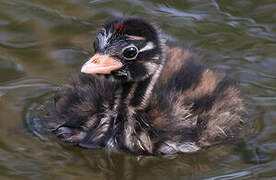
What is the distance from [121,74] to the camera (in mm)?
6879

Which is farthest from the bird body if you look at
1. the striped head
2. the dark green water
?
the dark green water

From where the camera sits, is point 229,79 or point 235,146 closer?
point 235,146

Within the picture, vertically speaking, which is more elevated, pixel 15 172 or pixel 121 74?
pixel 121 74

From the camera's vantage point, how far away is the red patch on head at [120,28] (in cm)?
677

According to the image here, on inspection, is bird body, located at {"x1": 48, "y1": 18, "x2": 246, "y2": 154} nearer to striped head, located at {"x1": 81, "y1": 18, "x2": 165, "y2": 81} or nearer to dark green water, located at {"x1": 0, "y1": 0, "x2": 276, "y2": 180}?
striped head, located at {"x1": 81, "y1": 18, "x2": 165, "y2": 81}

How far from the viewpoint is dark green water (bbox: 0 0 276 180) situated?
6.91 meters

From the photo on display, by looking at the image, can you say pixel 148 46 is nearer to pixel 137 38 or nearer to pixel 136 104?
pixel 137 38

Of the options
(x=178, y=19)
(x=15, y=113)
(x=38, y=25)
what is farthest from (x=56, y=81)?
(x=178, y=19)

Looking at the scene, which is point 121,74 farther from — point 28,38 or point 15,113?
point 28,38

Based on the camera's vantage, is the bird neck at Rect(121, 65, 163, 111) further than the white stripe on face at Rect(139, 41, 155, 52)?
Yes

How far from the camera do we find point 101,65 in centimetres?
669

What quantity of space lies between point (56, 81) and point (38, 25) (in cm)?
142

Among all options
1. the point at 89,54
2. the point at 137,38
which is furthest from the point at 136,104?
the point at 89,54

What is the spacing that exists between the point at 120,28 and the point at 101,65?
15.2 inches
